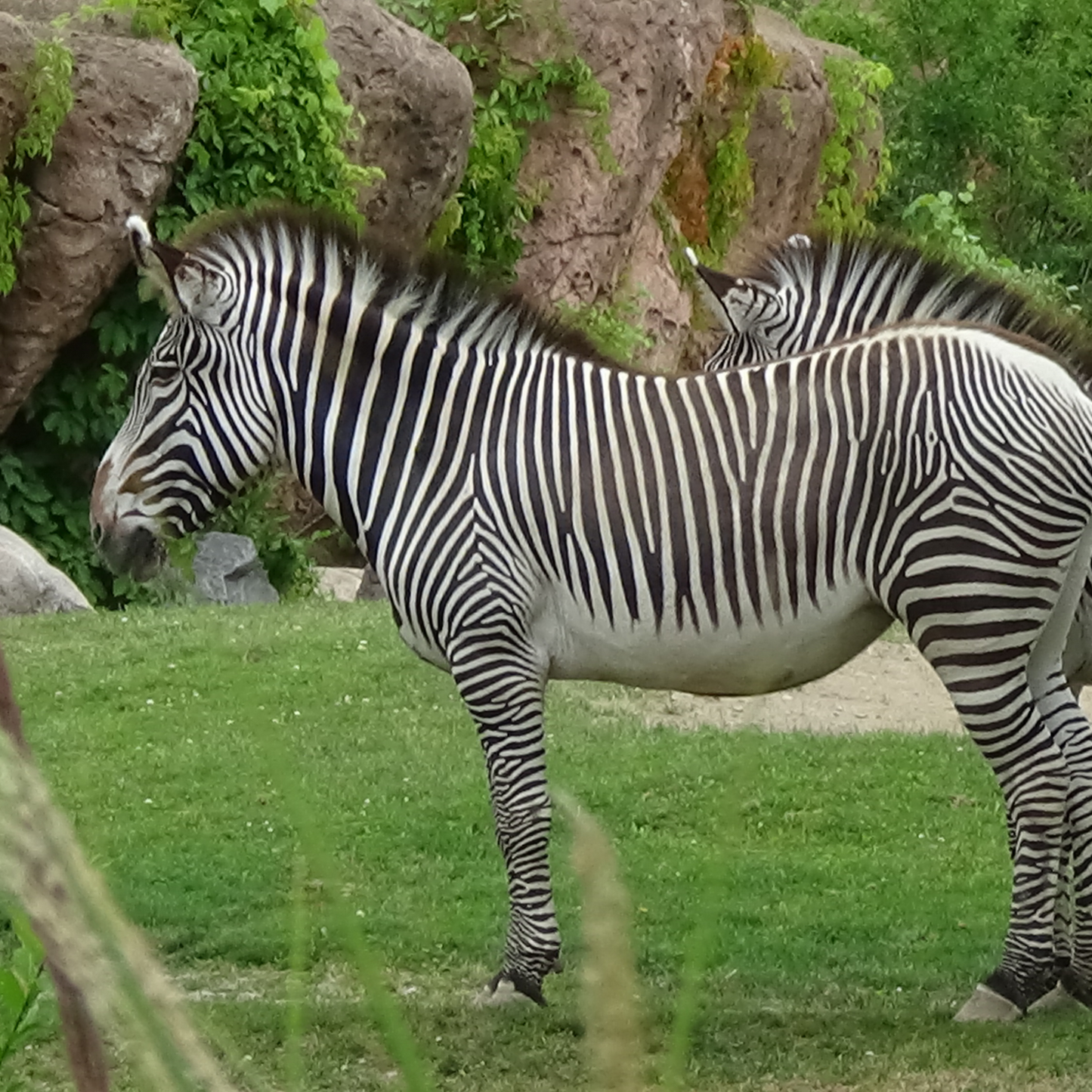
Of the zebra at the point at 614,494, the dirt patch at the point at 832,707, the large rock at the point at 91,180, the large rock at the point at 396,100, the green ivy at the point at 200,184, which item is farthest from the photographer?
the large rock at the point at 396,100

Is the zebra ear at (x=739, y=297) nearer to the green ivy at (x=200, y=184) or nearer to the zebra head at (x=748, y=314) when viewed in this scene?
the zebra head at (x=748, y=314)

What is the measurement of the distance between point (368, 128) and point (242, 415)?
859 centimetres

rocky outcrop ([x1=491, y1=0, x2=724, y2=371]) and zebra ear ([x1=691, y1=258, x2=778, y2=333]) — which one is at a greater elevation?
zebra ear ([x1=691, y1=258, x2=778, y2=333])

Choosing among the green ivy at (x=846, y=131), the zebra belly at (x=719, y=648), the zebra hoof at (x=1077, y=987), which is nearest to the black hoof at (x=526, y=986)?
the zebra belly at (x=719, y=648)

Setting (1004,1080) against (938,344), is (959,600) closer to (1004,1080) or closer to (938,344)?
(938,344)

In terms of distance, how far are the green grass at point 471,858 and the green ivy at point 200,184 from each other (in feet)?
6.75

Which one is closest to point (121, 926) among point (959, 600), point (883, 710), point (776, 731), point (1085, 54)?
point (959, 600)

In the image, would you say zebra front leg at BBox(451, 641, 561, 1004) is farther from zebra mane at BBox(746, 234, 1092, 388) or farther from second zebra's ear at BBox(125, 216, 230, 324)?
zebra mane at BBox(746, 234, 1092, 388)

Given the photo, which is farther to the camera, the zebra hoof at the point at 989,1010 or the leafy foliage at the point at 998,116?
the leafy foliage at the point at 998,116

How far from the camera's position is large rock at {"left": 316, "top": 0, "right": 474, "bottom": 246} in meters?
12.5

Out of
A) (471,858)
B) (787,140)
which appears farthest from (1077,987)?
(787,140)

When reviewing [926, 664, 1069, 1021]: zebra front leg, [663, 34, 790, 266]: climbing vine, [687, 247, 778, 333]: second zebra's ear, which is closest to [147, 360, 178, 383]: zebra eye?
[687, 247, 778, 333]: second zebra's ear

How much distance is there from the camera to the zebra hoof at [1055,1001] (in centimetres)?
440

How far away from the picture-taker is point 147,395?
14.8 ft
